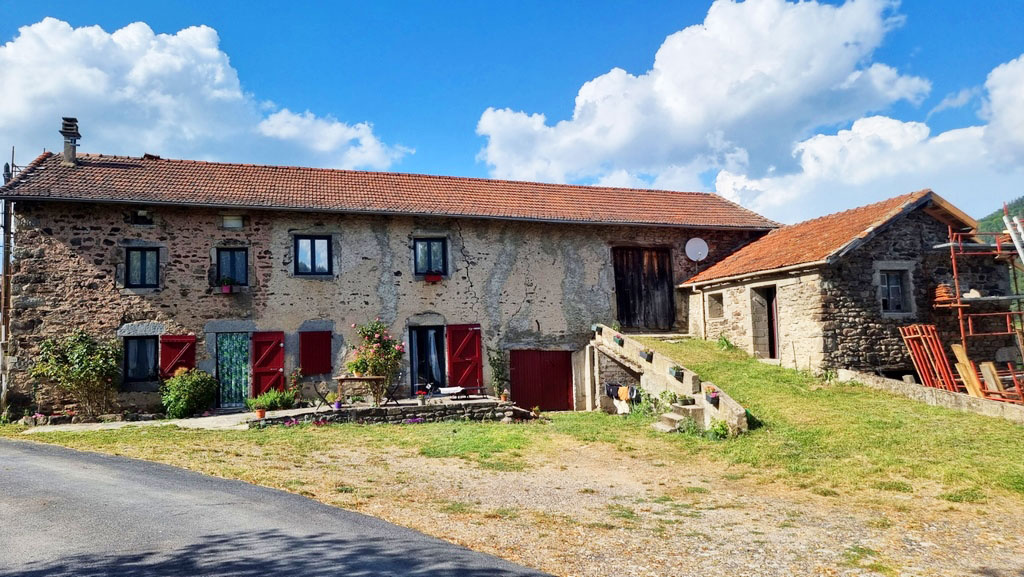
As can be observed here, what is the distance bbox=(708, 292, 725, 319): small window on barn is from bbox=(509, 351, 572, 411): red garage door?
12.5 feet

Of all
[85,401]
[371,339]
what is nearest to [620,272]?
[371,339]

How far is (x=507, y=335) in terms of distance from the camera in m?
15.5

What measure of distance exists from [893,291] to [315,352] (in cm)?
1255

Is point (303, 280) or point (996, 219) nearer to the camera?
point (303, 280)

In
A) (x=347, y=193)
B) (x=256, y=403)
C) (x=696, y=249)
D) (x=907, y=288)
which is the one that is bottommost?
(x=256, y=403)

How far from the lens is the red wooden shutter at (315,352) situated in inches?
557

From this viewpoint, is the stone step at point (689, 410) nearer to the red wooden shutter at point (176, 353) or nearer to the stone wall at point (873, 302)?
the stone wall at point (873, 302)

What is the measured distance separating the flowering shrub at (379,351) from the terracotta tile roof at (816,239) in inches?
304

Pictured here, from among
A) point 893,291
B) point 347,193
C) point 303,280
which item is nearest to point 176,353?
point 303,280

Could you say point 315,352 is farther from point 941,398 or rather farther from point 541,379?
point 941,398

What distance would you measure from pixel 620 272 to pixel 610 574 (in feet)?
41.4

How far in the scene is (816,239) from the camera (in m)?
14.0

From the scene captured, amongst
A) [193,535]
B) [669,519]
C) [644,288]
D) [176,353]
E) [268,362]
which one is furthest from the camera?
[644,288]

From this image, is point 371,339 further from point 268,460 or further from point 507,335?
point 268,460
